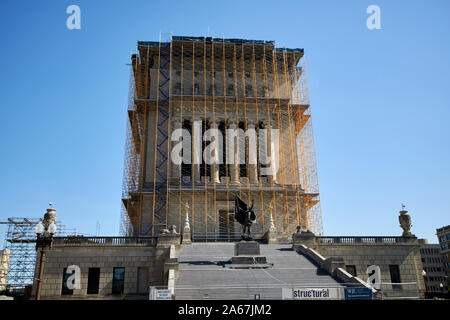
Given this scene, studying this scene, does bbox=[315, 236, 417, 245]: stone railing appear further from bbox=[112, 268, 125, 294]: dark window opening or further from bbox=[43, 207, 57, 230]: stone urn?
bbox=[43, 207, 57, 230]: stone urn

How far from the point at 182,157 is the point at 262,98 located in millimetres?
10077

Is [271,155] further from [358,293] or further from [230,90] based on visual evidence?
[358,293]

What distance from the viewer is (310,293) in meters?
16.2

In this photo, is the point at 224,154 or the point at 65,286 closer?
the point at 65,286

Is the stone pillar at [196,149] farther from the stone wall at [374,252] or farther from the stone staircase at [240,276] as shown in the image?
the stone wall at [374,252]

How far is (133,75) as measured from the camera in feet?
149

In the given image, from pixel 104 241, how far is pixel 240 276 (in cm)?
1058

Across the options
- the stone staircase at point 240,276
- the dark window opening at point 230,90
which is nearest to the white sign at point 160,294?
the stone staircase at point 240,276

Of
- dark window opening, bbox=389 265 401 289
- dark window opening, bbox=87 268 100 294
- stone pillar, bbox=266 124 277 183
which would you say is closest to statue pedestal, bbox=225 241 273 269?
dark window opening, bbox=87 268 100 294

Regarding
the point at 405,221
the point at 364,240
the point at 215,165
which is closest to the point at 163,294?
the point at 364,240

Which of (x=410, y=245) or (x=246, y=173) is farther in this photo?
(x=246, y=173)

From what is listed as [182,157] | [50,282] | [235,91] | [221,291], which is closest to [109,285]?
[50,282]

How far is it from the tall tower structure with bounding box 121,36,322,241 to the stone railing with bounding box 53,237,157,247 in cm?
786
